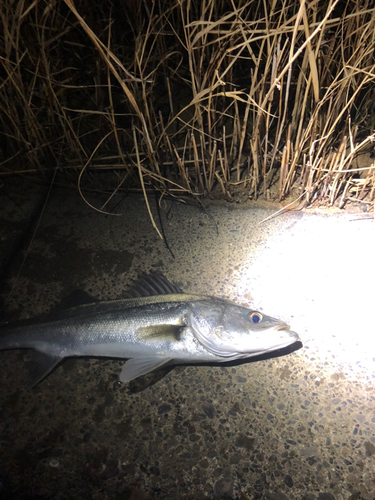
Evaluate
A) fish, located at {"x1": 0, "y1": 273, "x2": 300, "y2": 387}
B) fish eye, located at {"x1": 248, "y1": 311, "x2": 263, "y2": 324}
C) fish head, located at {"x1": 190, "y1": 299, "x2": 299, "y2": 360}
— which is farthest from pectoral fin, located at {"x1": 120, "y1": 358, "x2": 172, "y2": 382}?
fish eye, located at {"x1": 248, "y1": 311, "x2": 263, "y2": 324}

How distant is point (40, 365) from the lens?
6.91ft

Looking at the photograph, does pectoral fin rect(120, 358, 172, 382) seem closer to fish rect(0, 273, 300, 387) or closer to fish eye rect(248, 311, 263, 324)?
fish rect(0, 273, 300, 387)

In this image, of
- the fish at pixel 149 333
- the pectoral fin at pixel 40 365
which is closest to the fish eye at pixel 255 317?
the fish at pixel 149 333

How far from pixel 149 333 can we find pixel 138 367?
0.19 metres

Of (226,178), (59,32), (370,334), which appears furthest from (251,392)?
(59,32)

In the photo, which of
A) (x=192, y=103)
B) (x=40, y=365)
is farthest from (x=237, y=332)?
(x=192, y=103)

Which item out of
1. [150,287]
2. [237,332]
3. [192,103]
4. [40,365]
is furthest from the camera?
[192,103]

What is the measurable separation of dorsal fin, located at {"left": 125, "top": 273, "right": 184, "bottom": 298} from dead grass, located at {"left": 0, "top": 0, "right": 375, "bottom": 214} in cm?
88

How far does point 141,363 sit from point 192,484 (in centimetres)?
62

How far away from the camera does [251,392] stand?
2045mm

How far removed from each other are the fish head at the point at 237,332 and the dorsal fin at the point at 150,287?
25 cm

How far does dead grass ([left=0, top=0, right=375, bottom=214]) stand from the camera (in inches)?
96.3

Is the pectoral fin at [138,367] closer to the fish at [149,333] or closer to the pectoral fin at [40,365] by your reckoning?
the fish at [149,333]

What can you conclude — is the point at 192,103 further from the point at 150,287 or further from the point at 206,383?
the point at 206,383
